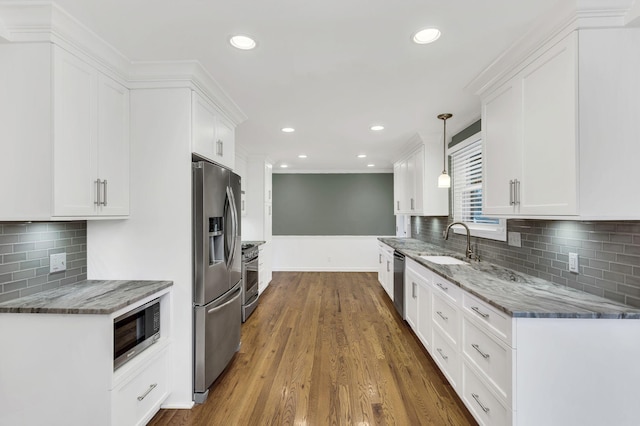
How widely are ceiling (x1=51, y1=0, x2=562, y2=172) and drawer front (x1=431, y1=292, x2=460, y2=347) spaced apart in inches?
70.3

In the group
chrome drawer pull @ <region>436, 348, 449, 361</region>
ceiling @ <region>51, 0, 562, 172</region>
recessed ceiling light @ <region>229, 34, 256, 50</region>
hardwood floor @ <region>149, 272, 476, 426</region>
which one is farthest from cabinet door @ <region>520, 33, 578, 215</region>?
recessed ceiling light @ <region>229, 34, 256, 50</region>

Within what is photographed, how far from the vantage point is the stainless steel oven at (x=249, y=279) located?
363 centimetres

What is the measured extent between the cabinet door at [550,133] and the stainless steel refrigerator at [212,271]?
7.06 feet

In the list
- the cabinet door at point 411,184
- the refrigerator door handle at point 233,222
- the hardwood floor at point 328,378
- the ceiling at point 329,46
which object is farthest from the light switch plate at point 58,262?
the cabinet door at point 411,184

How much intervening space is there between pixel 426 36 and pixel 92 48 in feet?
6.62

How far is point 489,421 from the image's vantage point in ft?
5.40

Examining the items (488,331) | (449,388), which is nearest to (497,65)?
(488,331)

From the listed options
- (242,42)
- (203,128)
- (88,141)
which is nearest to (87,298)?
(88,141)

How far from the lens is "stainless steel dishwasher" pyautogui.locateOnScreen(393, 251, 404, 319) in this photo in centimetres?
361

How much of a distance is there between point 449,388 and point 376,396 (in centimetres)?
62

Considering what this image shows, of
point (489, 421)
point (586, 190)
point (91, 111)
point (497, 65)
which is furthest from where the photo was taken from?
point (497, 65)

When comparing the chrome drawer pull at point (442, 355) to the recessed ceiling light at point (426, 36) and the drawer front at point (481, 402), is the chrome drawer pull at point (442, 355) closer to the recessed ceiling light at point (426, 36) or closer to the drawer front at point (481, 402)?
the drawer front at point (481, 402)

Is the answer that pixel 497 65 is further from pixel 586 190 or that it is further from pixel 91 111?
pixel 91 111

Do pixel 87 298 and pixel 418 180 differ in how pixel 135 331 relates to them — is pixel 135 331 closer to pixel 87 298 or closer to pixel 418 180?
pixel 87 298
